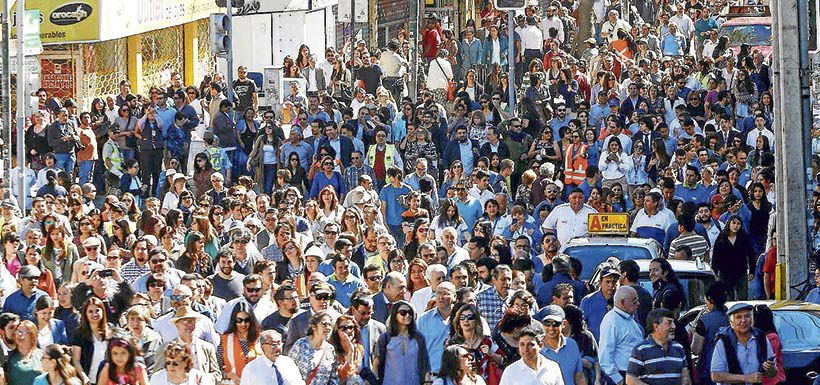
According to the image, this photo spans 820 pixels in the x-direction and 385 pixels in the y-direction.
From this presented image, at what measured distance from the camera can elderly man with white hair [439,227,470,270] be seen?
18455mm

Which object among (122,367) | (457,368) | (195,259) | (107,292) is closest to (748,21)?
(195,259)

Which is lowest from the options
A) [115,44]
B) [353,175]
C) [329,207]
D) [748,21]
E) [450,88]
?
[329,207]

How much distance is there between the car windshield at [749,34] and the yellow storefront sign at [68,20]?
11.6 m

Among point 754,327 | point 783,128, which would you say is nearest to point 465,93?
point 783,128

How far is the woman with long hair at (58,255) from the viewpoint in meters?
18.9

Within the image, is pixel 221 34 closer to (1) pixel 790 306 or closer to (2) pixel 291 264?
(2) pixel 291 264

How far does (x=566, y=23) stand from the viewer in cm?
4159

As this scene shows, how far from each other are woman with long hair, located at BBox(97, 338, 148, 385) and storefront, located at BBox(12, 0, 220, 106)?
765 inches

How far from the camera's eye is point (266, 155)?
26.8 meters

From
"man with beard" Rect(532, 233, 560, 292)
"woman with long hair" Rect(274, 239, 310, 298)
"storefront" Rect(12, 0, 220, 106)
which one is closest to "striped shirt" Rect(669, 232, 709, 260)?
"man with beard" Rect(532, 233, 560, 292)

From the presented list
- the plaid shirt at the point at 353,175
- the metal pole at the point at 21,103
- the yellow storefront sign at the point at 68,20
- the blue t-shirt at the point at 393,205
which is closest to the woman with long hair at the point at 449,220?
the blue t-shirt at the point at 393,205

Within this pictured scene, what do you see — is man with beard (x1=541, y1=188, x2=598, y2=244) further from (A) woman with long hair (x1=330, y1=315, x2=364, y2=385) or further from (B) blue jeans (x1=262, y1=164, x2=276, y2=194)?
(A) woman with long hair (x1=330, y1=315, x2=364, y2=385)

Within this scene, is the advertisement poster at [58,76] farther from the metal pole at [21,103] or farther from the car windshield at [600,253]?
the car windshield at [600,253]

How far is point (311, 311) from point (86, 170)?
12.9 m
